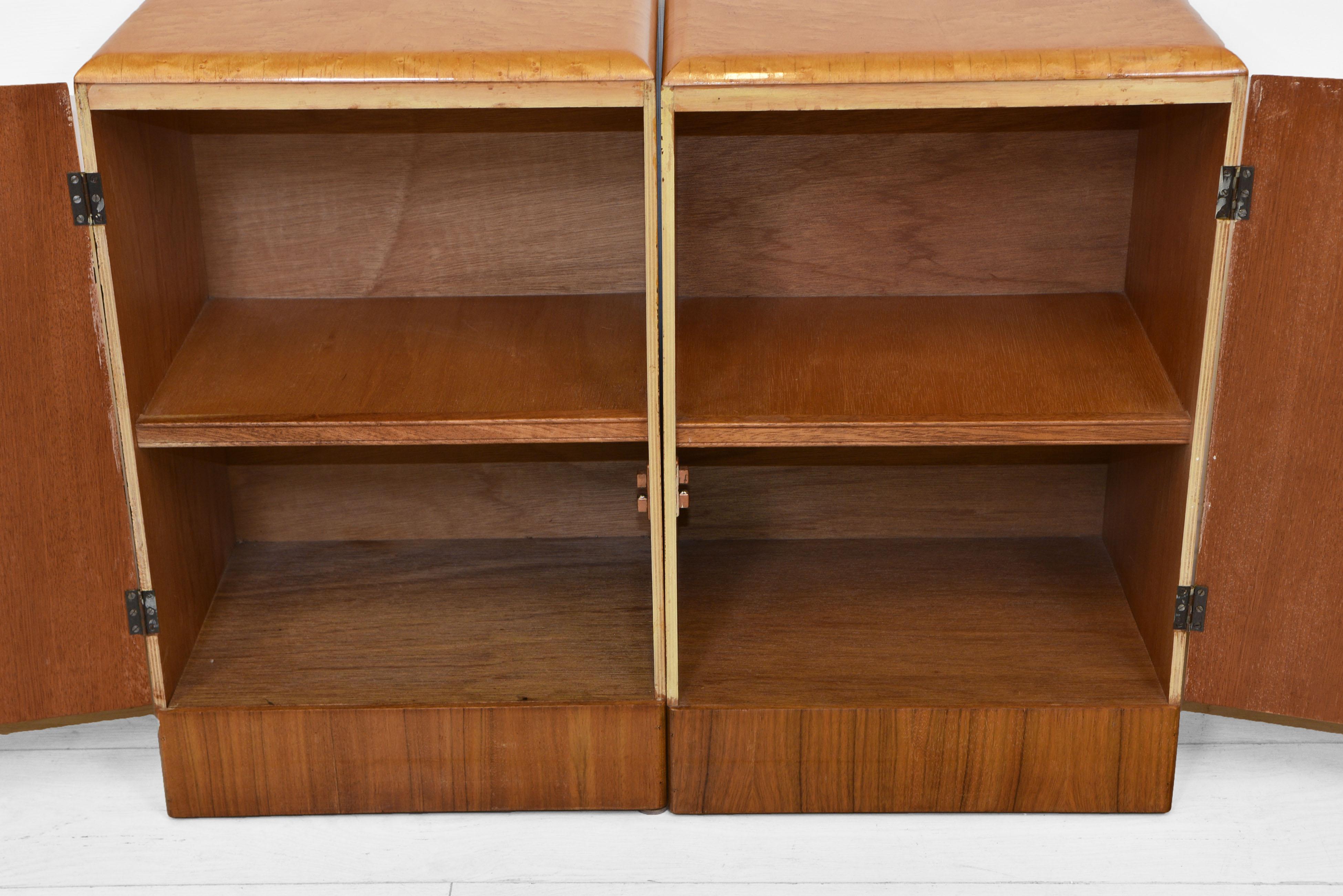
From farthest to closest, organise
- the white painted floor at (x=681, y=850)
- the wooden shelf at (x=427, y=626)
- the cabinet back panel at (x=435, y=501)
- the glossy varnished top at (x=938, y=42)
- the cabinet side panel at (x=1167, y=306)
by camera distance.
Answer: the cabinet back panel at (x=435, y=501)
the wooden shelf at (x=427, y=626)
the white painted floor at (x=681, y=850)
the cabinet side panel at (x=1167, y=306)
the glossy varnished top at (x=938, y=42)

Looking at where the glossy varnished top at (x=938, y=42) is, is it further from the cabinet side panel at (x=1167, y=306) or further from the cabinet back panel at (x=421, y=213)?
the cabinet back panel at (x=421, y=213)

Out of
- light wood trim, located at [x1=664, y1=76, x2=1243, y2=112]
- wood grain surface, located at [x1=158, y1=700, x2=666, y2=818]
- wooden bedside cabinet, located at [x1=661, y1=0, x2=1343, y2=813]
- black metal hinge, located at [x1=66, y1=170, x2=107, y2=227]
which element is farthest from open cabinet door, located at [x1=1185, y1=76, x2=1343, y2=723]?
black metal hinge, located at [x1=66, y1=170, x2=107, y2=227]

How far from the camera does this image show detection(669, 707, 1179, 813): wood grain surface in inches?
70.0

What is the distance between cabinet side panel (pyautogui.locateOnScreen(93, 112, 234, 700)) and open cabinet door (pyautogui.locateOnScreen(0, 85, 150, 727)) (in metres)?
0.04

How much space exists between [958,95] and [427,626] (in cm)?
99

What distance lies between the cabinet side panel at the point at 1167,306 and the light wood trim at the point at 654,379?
2.01 feet

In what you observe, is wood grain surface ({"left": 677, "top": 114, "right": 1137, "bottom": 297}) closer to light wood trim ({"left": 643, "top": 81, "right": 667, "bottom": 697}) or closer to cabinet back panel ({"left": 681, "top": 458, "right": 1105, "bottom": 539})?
light wood trim ({"left": 643, "top": 81, "right": 667, "bottom": 697})

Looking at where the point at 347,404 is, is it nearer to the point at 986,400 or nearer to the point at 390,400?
the point at 390,400

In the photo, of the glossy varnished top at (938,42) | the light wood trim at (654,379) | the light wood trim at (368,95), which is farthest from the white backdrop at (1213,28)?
the light wood trim at (654,379)

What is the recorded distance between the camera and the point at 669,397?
5.30 ft

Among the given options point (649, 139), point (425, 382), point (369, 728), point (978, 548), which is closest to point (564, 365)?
point (425, 382)

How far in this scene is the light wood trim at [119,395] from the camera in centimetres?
153

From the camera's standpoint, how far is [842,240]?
6.27ft

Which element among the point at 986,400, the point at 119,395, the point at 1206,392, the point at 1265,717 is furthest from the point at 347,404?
the point at 1265,717
